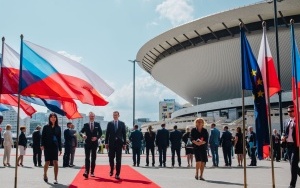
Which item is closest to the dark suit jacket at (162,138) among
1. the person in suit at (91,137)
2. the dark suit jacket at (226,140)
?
the dark suit jacket at (226,140)

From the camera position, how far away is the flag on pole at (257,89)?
6.73 meters

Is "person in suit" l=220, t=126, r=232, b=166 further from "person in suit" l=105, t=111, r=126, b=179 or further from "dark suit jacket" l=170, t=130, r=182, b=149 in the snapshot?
"person in suit" l=105, t=111, r=126, b=179

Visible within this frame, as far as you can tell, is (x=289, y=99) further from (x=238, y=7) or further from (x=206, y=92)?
(x=206, y=92)

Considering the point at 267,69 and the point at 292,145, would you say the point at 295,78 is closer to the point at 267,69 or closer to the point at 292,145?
the point at 267,69

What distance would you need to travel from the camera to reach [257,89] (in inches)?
276

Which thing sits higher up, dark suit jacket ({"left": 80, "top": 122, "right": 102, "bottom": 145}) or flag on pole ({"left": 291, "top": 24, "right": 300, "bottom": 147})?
A: flag on pole ({"left": 291, "top": 24, "right": 300, "bottom": 147})

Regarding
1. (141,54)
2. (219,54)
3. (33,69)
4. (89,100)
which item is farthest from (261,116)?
(141,54)

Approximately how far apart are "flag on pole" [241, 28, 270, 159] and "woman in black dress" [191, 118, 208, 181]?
3631 mm

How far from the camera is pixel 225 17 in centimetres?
4341

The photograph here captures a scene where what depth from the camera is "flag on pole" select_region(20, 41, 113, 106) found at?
24.3 ft

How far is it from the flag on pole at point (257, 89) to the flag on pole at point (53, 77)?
3.00 m

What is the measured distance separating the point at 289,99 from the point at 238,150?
109 feet

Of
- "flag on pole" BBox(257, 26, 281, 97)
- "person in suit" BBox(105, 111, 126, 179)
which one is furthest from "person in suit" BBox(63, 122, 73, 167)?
"flag on pole" BBox(257, 26, 281, 97)

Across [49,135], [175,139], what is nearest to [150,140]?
[175,139]
